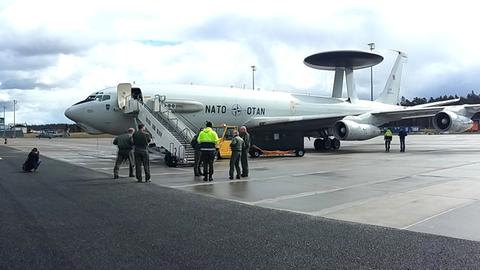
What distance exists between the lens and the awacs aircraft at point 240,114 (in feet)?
72.5

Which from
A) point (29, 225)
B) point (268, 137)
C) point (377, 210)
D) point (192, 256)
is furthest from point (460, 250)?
point (268, 137)

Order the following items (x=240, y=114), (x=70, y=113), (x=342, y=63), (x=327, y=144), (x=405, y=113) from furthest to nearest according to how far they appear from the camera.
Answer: (x=342, y=63)
(x=327, y=144)
(x=405, y=113)
(x=240, y=114)
(x=70, y=113)

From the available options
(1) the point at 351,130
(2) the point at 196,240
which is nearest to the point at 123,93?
(1) the point at 351,130

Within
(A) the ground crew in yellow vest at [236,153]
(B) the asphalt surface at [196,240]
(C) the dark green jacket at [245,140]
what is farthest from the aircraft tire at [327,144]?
(B) the asphalt surface at [196,240]

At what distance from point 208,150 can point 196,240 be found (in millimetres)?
7913

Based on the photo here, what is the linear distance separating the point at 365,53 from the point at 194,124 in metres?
25.0

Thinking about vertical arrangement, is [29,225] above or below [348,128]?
below

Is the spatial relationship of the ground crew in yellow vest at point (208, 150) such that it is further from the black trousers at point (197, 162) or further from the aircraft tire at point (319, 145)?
the aircraft tire at point (319, 145)

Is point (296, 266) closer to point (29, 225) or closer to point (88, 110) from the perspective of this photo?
point (29, 225)

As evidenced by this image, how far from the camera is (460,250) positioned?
5652 millimetres

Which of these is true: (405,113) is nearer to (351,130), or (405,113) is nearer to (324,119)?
(351,130)

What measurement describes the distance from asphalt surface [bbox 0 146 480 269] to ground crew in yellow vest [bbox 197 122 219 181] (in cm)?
419

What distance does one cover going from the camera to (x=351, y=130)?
90.9ft

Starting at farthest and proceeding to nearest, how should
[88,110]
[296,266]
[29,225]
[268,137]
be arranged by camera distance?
1. [268,137]
2. [88,110]
3. [29,225]
4. [296,266]
